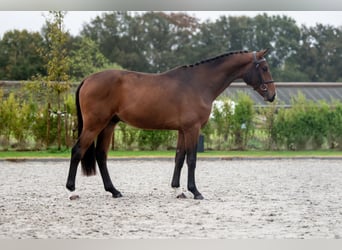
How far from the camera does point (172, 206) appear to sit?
21.0 ft

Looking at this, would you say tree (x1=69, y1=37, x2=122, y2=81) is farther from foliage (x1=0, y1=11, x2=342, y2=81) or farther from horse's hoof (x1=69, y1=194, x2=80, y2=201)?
horse's hoof (x1=69, y1=194, x2=80, y2=201)

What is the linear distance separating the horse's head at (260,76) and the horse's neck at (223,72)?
9 cm

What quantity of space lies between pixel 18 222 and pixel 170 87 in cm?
268

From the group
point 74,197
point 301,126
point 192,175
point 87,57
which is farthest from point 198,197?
point 87,57

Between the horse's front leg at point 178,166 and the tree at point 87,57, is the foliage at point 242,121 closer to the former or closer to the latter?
the horse's front leg at point 178,166

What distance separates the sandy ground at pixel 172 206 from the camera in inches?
197

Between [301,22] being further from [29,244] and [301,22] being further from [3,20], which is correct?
[29,244]

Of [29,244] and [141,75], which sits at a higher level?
[141,75]

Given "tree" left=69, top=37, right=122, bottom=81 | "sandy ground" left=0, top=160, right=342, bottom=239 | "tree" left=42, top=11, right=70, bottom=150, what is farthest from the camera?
"tree" left=69, top=37, right=122, bottom=81

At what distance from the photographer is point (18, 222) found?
5418 mm

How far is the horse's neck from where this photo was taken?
7238mm

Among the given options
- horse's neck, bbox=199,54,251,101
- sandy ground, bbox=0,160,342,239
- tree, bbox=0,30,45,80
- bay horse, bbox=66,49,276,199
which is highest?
tree, bbox=0,30,45,80

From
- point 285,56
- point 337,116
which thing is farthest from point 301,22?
point 337,116

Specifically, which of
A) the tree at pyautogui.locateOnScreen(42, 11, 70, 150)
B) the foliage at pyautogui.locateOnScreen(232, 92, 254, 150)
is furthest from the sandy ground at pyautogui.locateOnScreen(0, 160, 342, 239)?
the foliage at pyautogui.locateOnScreen(232, 92, 254, 150)
